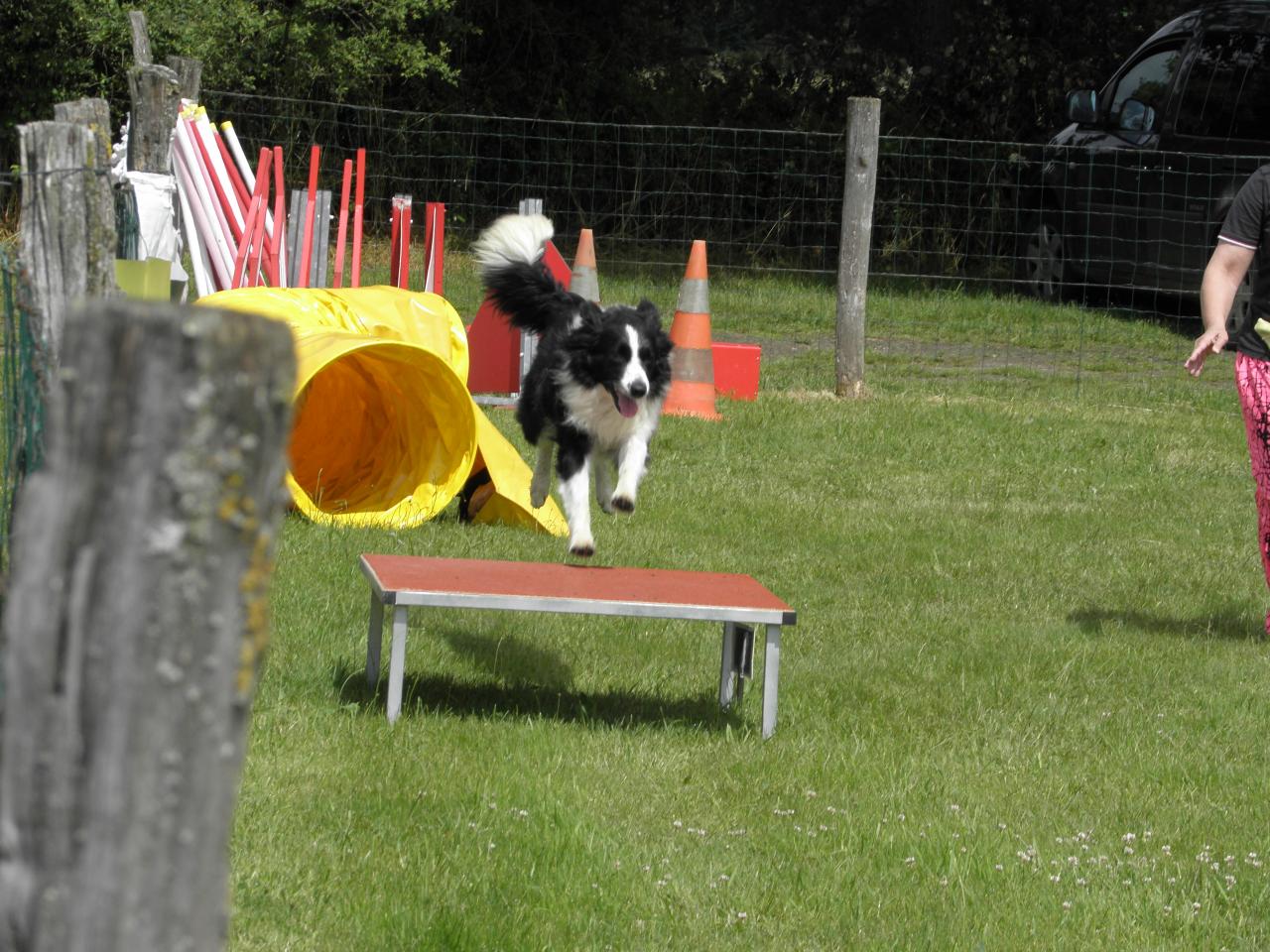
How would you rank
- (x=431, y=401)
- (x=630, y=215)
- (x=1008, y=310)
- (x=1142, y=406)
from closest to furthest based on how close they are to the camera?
(x=431, y=401) → (x=1142, y=406) → (x=1008, y=310) → (x=630, y=215)

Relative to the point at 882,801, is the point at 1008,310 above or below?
above

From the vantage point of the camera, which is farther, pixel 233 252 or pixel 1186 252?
pixel 1186 252

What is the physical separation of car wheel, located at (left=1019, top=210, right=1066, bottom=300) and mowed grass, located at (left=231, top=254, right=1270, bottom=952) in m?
6.14

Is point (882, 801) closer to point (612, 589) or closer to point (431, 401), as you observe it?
point (612, 589)

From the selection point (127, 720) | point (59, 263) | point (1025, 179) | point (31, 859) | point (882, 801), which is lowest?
point (882, 801)

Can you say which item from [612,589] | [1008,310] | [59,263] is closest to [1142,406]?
[1008,310]

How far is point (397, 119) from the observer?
744 inches

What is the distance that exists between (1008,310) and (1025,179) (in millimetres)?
4112

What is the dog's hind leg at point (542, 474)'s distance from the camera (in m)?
6.79

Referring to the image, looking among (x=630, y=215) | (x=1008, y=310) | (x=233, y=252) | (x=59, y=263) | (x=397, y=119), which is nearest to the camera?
(x=59, y=263)

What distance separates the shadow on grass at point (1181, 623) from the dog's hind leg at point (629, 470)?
1839mm

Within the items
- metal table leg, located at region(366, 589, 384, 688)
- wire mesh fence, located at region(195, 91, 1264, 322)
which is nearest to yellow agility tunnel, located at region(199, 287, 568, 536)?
metal table leg, located at region(366, 589, 384, 688)

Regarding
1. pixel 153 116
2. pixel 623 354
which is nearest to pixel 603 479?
pixel 623 354

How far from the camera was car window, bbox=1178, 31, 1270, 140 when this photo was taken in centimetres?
1332
